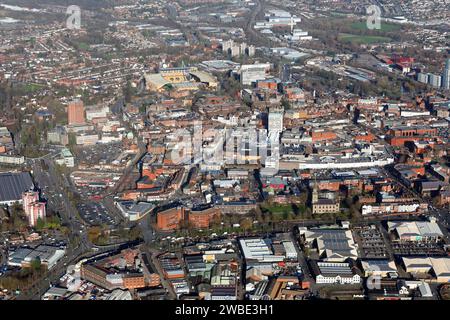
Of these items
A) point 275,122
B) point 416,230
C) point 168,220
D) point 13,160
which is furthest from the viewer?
point 275,122

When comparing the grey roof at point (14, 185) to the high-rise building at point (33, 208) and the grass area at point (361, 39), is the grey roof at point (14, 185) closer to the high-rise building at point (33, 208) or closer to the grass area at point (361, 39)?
the high-rise building at point (33, 208)

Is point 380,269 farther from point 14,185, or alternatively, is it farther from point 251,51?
point 251,51

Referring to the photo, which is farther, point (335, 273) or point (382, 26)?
point (382, 26)

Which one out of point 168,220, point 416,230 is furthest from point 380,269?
point 168,220

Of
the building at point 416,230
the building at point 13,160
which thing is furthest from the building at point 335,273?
the building at point 13,160

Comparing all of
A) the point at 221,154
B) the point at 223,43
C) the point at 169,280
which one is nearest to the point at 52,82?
the point at 223,43
